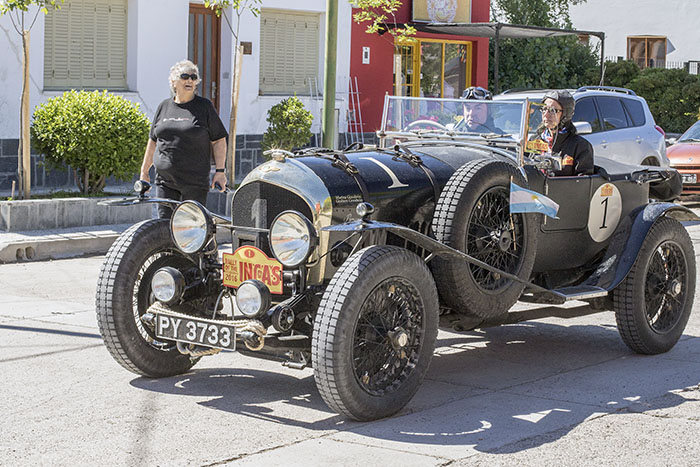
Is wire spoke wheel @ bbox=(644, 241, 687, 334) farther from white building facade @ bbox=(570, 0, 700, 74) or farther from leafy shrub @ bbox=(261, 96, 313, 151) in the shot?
white building facade @ bbox=(570, 0, 700, 74)

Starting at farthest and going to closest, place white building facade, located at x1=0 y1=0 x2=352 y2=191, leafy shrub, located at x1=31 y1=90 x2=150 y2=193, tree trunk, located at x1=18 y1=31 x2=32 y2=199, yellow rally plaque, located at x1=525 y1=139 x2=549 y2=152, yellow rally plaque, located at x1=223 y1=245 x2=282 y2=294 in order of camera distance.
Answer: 1. white building facade, located at x1=0 y1=0 x2=352 y2=191
2. leafy shrub, located at x1=31 y1=90 x2=150 y2=193
3. tree trunk, located at x1=18 y1=31 x2=32 y2=199
4. yellow rally plaque, located at x1=525 y1=139 x2=549 y2=152
5. yellow rally plaque, located at x1=223 y1=245 x2=282 y2=294

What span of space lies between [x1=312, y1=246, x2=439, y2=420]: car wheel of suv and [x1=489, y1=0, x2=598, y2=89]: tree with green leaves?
70.3 feet

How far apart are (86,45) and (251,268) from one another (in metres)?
11.6

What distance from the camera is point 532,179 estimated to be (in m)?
7.02

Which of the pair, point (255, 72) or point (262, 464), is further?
point (255, 72)

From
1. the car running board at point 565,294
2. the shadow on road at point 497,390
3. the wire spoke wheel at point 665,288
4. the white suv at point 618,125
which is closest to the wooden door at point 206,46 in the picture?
the white suv at point 618,125

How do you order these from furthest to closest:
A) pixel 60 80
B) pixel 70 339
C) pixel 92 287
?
pixel 60 80 < pixel 92 287 < pixel 70 339

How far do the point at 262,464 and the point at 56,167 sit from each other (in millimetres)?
9304

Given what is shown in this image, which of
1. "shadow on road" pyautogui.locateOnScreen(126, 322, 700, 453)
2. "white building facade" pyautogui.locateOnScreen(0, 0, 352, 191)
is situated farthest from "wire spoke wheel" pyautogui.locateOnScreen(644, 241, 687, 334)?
A: "white building facade" pyautogui.locateOnScreen(0, 0, 352, 191)

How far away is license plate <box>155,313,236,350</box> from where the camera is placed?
5.64m

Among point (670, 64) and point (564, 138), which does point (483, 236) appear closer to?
point (564, 138)

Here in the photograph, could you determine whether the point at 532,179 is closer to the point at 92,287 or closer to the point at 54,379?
the point at 54,379

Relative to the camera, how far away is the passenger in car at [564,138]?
760cm

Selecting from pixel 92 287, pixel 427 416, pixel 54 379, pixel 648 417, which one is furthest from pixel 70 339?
pixel 648 417
